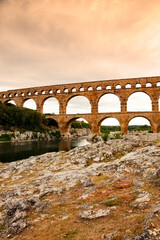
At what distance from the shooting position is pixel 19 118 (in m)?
37.2

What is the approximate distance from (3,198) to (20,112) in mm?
34400

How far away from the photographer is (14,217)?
3953 millimetres

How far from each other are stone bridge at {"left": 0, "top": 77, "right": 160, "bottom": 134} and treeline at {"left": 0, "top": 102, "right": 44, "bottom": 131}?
3.76 meters

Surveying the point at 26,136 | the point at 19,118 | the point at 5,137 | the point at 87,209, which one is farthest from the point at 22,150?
the point at 87,209

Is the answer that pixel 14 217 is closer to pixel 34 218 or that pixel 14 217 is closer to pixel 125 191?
pixel 34 218

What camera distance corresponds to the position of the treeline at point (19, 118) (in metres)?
34.9

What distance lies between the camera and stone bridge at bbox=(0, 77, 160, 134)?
3325 cm

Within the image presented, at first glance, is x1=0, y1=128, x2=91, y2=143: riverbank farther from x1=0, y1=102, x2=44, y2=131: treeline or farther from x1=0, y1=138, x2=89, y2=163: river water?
x1=0, y1=138, x2=89, y2=163: river water

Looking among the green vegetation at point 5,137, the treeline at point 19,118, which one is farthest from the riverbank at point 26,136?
the treeline at point 19,118

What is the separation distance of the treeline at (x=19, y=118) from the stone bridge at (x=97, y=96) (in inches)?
148

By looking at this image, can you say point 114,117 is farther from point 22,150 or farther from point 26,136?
point 22,150

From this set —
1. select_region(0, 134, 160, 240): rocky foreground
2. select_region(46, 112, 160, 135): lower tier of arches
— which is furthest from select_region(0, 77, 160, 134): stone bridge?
select_region(0, 134, 160, 240): rocky foreground

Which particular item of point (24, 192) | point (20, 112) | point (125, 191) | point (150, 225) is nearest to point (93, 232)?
point (150, 225)

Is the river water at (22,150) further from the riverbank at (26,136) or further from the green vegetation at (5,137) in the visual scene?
the riverbank at (26,136)
